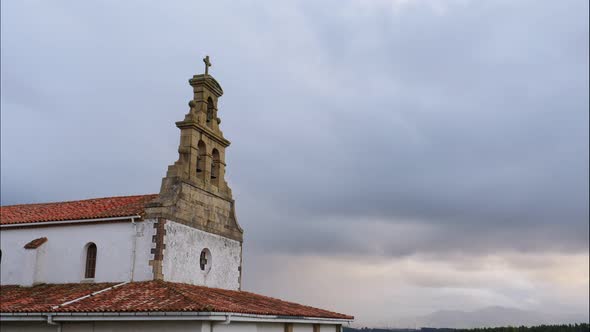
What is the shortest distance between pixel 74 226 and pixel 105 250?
7.13ft

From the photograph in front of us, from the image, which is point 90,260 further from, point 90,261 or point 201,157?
point 201,157

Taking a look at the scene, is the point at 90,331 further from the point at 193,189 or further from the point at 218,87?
the point at 218,87

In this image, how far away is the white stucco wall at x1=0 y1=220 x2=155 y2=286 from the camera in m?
24.0

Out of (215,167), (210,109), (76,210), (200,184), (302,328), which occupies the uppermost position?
(210,109)

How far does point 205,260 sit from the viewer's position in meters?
26.7

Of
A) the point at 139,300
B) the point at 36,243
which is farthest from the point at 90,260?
the point at 139,300

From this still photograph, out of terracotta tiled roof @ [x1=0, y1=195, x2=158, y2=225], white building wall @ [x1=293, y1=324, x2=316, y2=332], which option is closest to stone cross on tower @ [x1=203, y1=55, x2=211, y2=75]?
terracotta tiled roof @ [x1=0, y1=195, x2=158, y2=225]

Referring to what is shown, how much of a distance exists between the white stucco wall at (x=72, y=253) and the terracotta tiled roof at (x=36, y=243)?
0.48ft

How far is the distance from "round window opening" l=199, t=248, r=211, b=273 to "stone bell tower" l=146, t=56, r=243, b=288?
57 millimetres

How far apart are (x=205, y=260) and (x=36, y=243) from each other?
719 cm

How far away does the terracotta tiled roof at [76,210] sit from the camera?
83.2ft

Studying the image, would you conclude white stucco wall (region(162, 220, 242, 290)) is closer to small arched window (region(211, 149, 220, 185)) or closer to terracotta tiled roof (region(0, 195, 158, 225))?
terracotta tiled roof (region(0, 195, 158, 225))

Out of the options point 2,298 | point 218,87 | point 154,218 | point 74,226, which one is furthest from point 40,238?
point 218,87

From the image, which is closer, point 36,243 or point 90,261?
point 90,261
